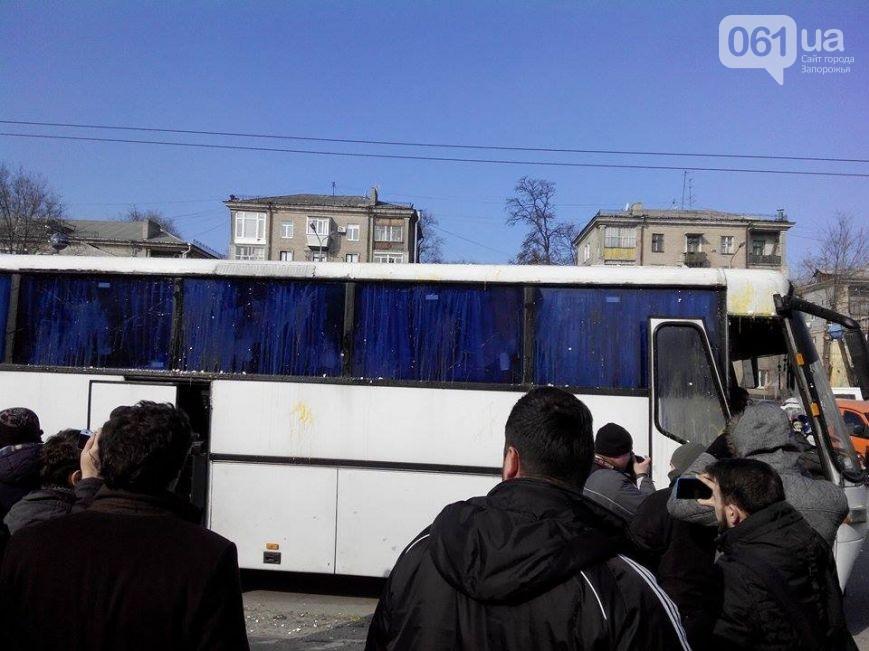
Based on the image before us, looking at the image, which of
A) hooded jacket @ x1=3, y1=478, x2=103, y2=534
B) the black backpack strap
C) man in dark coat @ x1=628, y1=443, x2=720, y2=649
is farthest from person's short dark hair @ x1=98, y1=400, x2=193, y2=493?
the black backpack strap

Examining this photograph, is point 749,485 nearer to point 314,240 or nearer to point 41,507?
point 41,507

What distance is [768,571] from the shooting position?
282cm

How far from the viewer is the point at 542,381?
Answer: 289 inches

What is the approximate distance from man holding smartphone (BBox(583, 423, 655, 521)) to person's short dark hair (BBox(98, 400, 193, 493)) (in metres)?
2.46

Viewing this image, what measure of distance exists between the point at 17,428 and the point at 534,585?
3.84m

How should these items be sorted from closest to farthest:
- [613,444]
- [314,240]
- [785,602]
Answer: [785,602]
[613,444]
[314,240]

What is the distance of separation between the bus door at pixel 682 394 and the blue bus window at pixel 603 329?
116mm

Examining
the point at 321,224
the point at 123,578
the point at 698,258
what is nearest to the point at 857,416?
the point at 123,578

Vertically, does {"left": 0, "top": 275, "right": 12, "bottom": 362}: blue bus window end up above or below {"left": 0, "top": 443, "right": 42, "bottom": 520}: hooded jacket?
above

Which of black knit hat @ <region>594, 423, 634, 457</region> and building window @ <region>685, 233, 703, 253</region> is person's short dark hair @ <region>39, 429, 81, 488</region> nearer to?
black knit hat @ <region>594, 423, 634, 457</region>

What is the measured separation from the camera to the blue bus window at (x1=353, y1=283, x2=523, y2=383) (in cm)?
741

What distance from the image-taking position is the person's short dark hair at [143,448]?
241 cm

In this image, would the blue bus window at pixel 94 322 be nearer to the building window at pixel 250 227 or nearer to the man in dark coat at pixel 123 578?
the man in dark coat at pixel 123 578

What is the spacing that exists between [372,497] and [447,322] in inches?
76.4
